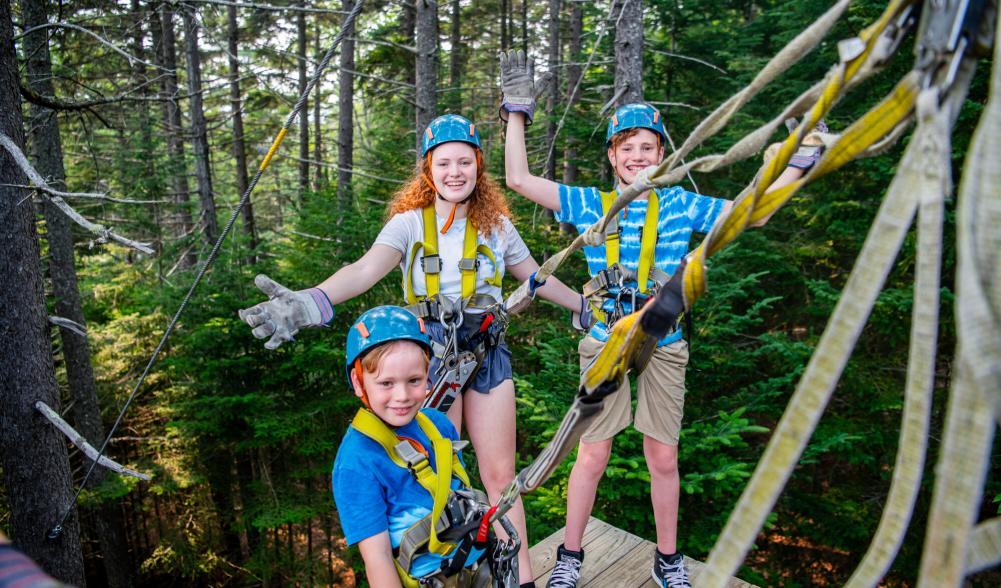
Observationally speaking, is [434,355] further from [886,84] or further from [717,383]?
[886,84]

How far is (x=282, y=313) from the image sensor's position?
2244mm

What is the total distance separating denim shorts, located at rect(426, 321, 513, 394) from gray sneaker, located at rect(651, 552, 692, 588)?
144cm

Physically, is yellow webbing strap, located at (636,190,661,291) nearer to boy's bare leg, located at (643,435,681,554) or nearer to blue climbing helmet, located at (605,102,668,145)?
blue climbing helmet, located at (605,102,668,145)

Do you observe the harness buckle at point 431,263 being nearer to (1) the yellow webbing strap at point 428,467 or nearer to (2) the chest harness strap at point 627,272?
(2) the chest harness strap at point 627,272

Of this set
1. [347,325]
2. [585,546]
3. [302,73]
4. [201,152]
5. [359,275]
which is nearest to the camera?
[359,275]

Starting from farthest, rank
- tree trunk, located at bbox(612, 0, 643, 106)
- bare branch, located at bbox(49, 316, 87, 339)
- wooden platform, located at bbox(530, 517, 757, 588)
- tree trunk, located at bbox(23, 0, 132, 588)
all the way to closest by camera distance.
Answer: tree trunk, located at bbox(23, 0, 132, 588), tree trunk, located at bbox(612, 0, 643, 106), bare branch, located at bbox(49, 316, 87, 339), wooden platform, located at bbox(530, 517, 757, 588)

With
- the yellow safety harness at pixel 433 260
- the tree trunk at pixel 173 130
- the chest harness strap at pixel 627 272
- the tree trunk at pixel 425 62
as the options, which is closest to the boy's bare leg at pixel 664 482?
the chest harness strap at pixel 627 272

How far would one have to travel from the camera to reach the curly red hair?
3096 mm

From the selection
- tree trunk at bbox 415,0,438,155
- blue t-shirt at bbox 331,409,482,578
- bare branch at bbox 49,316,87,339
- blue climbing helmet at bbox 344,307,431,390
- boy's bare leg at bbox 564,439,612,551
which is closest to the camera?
blue t-shirt at bbox 331,409,482,578

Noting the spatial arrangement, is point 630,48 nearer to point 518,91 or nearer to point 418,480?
point 518,91

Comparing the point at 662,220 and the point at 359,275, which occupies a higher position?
the point at 662,220

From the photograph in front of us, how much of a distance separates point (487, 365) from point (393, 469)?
3.29 ft

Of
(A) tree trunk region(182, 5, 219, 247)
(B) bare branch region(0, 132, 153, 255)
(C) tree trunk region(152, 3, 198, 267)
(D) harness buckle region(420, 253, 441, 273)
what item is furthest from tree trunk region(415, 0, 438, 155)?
(A) tree trunk region(182, 5, 219, 247)

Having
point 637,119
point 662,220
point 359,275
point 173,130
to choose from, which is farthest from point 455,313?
point 173,130
